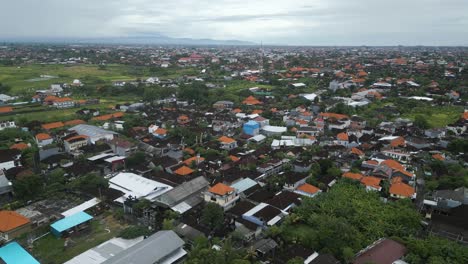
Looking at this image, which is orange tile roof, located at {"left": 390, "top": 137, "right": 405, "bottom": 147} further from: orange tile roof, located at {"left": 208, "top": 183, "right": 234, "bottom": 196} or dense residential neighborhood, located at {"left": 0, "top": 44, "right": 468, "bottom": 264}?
orange tile roof, located at {"left": 208, "top": 183, "right": 234, "bottom": 196}

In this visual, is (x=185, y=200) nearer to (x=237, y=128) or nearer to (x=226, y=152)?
(x=226, y=152)

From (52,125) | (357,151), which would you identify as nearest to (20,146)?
(52,125)

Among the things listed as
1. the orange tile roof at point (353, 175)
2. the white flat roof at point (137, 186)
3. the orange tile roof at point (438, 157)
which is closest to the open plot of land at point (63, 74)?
the white flat roof at point (137, 186)

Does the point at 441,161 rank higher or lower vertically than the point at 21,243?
higher

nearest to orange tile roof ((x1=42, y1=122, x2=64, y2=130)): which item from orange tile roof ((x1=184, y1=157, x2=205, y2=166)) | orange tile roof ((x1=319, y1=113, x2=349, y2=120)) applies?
orange tile roof ((x1=184, y1=157, x2=205, y2=166))

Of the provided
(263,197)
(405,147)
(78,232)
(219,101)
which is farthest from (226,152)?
(219,101)
